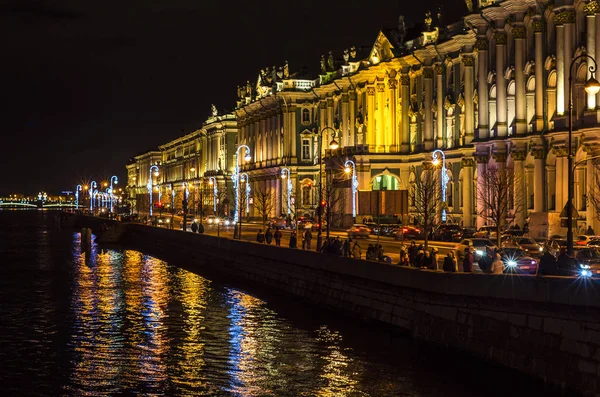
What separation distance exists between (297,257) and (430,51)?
46251 mm

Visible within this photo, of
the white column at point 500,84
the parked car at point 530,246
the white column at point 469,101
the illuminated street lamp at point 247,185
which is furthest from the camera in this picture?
the illuminated street lamp at point 247,185

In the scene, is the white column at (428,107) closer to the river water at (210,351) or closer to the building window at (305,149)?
the river water at (210,351)

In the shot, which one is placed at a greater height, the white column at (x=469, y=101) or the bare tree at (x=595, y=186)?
the white column at (x=469, y=101)

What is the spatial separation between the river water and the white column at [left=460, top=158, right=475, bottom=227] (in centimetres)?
2990

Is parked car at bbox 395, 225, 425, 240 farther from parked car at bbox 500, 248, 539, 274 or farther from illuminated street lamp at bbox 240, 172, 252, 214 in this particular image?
illuminated street lamp at bbox 240, 172, 252, 214

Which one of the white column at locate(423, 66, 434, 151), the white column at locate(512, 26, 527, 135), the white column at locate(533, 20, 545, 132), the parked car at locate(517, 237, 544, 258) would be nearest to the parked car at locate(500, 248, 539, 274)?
the parked car at locate(517, 237, 544, 258)

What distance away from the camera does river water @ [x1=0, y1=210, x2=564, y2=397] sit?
31.6 metres

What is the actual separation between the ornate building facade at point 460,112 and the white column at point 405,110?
0.43 ft

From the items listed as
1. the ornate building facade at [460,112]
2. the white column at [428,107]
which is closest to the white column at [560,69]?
the ornate building facade at [460,112]

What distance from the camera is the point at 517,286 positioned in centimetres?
2995

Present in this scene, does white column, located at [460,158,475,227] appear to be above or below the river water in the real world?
above

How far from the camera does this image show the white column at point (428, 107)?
95.2 metres

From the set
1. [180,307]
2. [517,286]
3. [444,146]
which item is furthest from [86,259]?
[517,286]

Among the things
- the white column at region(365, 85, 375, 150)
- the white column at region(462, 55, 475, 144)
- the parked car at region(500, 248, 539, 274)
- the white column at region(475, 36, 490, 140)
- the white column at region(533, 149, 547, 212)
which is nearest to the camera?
the parked car at region(500, 248, 539, 274)
